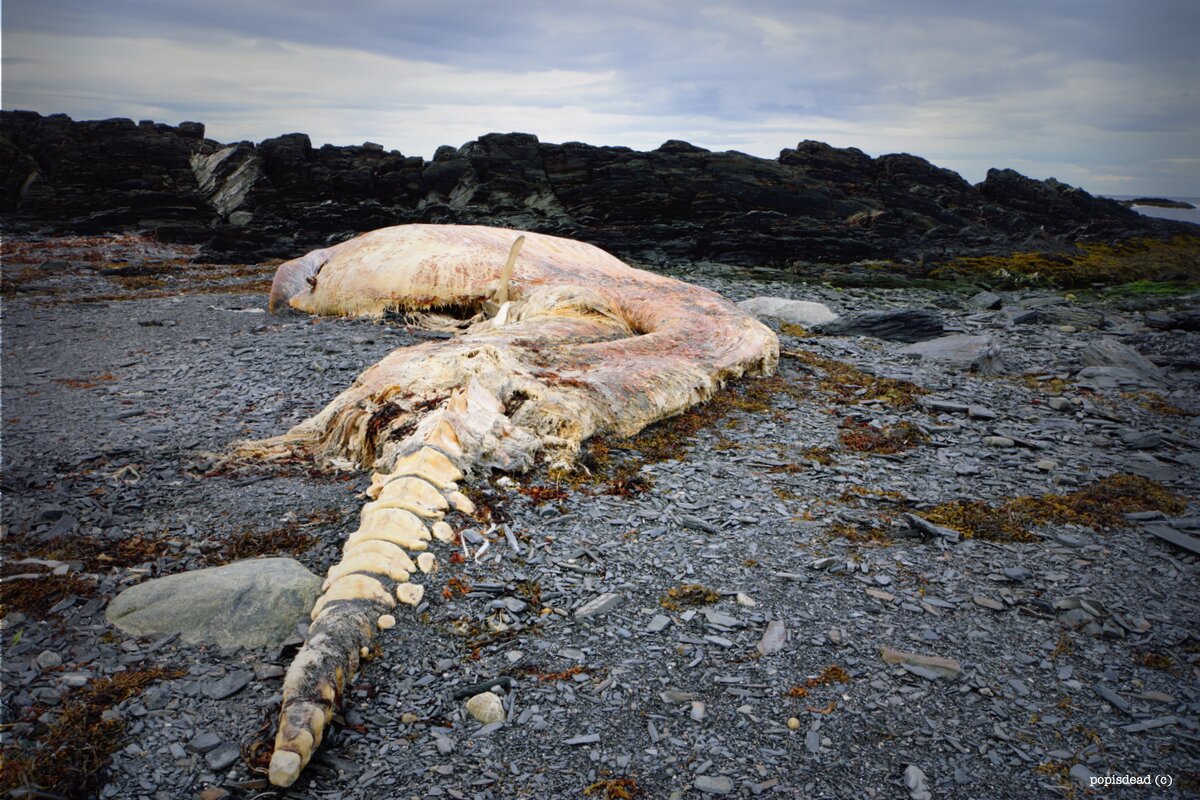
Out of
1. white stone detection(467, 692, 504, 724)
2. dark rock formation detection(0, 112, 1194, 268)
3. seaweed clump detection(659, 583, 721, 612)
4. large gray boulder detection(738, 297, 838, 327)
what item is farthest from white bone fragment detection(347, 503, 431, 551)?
dark rock formation detection(0, 112, 1194, 268)

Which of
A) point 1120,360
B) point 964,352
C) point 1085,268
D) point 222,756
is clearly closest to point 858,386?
point 964,352

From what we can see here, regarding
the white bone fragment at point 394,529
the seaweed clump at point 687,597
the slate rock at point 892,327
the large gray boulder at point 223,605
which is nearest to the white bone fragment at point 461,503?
the white bone fragment at point 394,529

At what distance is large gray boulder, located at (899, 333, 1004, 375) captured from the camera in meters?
11.4

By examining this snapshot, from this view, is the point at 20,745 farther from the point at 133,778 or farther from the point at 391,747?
the point at 391,747

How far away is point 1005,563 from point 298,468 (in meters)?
6.29

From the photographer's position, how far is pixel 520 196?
3222 centimetres

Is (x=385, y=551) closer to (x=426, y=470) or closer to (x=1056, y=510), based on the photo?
(x=426, y=470)

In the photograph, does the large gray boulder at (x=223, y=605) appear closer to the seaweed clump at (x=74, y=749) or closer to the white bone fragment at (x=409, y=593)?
the seaweed clump at (x=74, y=749)

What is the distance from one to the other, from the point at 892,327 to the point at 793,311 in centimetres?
242

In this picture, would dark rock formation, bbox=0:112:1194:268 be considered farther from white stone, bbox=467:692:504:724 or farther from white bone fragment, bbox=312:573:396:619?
white stone, bbox=467:692:504:724

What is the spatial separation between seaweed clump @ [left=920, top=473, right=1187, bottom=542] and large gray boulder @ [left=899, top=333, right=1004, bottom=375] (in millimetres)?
4895

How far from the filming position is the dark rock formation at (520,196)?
28484 mm

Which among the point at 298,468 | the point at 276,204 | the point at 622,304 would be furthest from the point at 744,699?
the point at 276,204

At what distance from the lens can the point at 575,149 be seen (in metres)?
33.7
